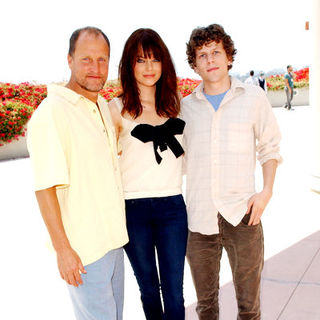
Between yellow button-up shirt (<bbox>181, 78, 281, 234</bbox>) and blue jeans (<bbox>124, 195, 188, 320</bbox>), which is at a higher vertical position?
Answer: yellow button-up shirt (<bbox>181, 78, 281, 234</bbox>)

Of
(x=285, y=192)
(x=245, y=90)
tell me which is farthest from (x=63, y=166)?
(x=285, y=192)

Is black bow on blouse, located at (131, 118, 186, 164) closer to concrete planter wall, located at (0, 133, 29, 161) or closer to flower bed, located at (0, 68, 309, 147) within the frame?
flower bed, located at (0, 68, 309, 147)

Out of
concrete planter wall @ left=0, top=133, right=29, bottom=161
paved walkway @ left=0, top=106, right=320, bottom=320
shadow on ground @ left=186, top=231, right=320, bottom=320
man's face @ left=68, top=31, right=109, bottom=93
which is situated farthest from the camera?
concrete planter wall @ left=0, top=133, right=29, bottom=161

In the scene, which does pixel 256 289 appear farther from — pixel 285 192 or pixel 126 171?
pixel 285 192

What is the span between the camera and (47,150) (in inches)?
63.6

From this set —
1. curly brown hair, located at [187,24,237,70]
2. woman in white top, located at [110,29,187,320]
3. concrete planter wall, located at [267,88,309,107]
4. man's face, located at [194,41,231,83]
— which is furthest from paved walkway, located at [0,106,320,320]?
concrete planter wall, located at [267,88,309,107]

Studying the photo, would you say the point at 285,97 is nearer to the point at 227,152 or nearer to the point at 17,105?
the point at 17,105

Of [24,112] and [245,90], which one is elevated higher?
[245,90]

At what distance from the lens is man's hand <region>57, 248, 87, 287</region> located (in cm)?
166

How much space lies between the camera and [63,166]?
1.63 meters

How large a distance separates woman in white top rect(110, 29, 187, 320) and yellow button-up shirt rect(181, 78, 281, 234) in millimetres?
101

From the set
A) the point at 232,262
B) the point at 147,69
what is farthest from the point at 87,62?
the point at 232,262

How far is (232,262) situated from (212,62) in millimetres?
1209

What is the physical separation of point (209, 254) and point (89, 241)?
823 millimetres
